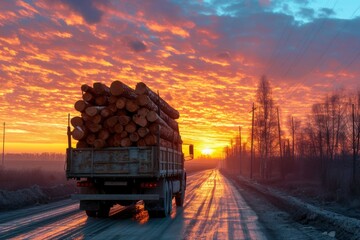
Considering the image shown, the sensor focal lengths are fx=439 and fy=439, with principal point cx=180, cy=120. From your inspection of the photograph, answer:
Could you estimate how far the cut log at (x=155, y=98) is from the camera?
15000mm

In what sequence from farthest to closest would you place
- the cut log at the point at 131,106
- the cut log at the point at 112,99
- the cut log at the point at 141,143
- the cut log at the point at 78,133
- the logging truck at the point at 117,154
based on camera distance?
the cut log at the point at 112,99 < the cut log at the point at 131,106 < the cut log at the point at 78,133 < the cut log at the point at 141,143 < the logging truck at the point at 117,154

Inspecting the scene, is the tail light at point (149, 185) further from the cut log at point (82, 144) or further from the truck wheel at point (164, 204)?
the cut log at point (82, 144)

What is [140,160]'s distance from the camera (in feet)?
46.0

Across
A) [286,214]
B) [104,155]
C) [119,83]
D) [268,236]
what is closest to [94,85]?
[119,83]

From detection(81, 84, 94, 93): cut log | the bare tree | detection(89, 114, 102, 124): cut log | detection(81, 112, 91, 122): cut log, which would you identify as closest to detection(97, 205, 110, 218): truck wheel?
detection(89, 114, 102, 124): cut log

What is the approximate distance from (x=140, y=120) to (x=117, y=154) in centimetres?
137

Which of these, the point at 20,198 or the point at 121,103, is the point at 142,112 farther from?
the point at 20,198

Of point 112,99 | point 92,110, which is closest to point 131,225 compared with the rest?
point 92,110

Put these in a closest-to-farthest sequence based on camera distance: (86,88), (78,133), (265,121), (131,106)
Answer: (78,133) → (131,106) → (86,88) → (265,121)

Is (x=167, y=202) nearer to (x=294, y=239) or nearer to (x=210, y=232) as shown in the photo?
(x=210, y=232)

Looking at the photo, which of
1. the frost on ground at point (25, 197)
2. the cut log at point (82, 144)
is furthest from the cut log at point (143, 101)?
the frost on ground at point (25, 197)

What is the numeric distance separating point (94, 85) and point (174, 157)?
4878 mm

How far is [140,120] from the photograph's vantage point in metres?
14.6

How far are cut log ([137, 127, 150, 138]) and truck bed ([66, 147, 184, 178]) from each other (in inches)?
21.3
